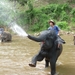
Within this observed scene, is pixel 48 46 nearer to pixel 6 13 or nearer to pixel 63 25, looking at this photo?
pixel 63 25

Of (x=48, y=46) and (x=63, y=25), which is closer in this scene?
(x=48, y=46)

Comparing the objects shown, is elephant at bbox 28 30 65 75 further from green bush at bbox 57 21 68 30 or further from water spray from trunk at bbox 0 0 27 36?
water spray from trunk at bbox 0 0 27 36

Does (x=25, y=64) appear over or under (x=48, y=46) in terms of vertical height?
under

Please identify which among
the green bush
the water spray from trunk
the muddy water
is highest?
the water spray from trunk

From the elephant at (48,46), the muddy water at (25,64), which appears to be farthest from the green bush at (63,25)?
the elephant at (48,46)

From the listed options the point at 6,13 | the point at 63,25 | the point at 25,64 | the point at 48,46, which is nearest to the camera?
the point at 48,46

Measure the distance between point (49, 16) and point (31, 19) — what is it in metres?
1.64

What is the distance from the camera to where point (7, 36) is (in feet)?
51.6

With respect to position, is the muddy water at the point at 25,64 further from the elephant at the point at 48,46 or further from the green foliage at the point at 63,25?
the green foliage at the point at 63,25

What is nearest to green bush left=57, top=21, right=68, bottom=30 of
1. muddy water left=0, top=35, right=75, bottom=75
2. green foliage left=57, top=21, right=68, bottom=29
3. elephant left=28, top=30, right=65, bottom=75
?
green foliage left=57, top=21, right=68, bottom=29

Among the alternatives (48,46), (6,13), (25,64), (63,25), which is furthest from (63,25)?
(48,46)

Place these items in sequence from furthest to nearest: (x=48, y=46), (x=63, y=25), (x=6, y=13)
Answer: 1. (x=6, y=13)
2. (x=63, y=25)
3. (x=48, y=46)

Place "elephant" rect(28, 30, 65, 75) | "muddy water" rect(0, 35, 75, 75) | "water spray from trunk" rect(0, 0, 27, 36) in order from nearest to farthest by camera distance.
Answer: "elephant" rect(28, 30, 65, 75)
"muddy water" rect(0, 35, 75, 75)
"water spray from trunk" rect(0, 0, 27, 36)

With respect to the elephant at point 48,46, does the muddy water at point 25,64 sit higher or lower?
lower
